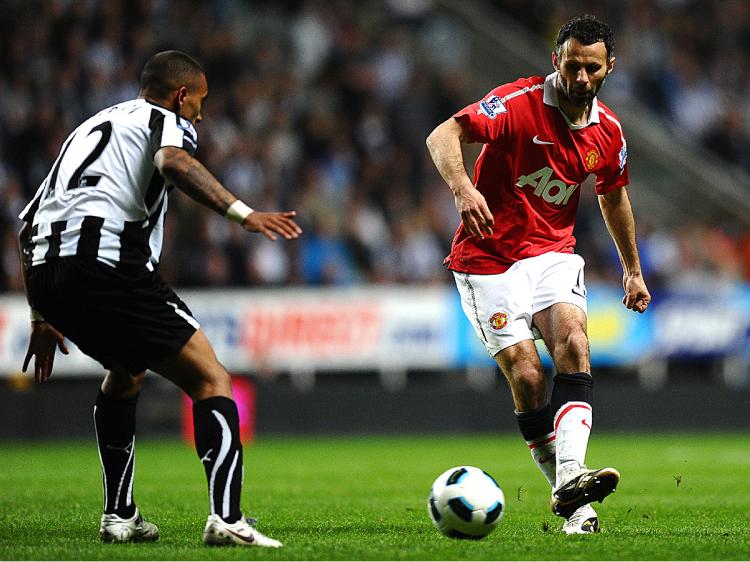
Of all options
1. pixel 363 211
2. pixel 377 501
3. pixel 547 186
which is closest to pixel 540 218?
pixel 547 186

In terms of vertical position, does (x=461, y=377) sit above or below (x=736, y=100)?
below

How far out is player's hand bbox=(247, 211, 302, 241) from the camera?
5.02m

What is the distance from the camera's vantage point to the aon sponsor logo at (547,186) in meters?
6.44

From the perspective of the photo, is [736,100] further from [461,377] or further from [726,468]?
[726,468]

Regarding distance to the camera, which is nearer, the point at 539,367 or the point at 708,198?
the point at 539,367

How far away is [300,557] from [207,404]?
0.77 meters

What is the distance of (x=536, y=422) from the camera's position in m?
6.43

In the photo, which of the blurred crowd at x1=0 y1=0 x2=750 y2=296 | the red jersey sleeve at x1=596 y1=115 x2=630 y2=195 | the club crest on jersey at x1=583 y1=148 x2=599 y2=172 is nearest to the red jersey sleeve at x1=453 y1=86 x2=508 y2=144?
the club crest on jersey at x1=583 y1=148 x2=599 y2=172

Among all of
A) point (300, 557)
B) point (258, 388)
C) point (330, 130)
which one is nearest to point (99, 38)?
point (330, 130)

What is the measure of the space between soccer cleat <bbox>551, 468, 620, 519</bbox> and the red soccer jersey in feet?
4.04

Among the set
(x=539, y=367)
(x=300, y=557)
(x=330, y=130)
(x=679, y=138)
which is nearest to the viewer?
(x=300, y=557)

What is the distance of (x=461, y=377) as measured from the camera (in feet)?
53.4

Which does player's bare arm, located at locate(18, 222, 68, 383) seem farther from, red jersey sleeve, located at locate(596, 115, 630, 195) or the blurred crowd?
the blurred crowd

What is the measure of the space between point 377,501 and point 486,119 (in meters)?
2.94
